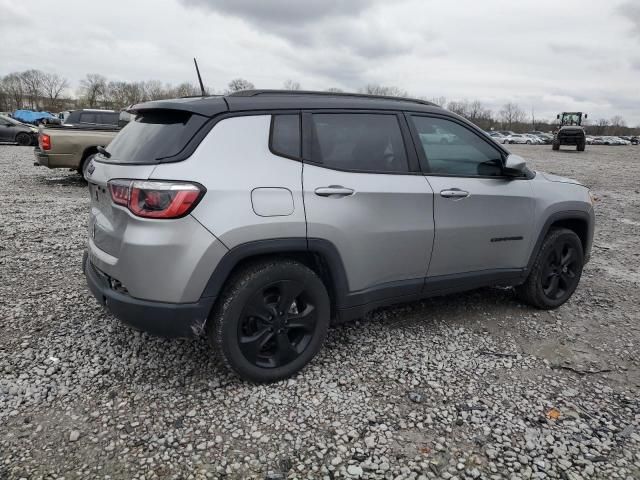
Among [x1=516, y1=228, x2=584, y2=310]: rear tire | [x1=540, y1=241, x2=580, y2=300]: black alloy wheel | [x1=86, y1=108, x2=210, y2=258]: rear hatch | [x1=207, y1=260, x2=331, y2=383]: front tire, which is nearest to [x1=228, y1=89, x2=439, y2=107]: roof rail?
[x1=86, y1=108, x2=210, y2=258]: rear hatch

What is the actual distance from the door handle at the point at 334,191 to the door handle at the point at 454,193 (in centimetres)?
80

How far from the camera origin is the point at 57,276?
15.7 ft

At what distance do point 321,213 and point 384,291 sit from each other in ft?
2.63

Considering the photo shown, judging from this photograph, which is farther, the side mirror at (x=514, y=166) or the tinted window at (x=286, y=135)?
the side mirror at (x=514, y=166)

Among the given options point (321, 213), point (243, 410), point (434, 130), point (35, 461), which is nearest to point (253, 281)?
point (321, 213)

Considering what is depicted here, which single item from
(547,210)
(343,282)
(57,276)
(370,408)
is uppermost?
(547,210)

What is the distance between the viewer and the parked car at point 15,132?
22531 millimetres

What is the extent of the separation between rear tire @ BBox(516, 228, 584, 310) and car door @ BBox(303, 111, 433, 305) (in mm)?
1344

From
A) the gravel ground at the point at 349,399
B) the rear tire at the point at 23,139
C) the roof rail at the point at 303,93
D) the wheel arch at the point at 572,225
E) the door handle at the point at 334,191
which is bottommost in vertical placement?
the gravel ground at the point at 349,399

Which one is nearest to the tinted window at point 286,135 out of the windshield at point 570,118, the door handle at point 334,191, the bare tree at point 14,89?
the door handle at point 334,191

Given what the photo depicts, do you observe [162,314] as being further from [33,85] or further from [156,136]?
[33,85]

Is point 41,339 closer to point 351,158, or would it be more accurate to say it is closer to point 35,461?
point 35,461

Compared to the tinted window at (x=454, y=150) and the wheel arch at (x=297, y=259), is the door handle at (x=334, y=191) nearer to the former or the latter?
the wheel arch at (x=297, y=259)

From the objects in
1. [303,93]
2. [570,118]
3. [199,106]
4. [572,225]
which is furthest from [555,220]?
[570,118]
